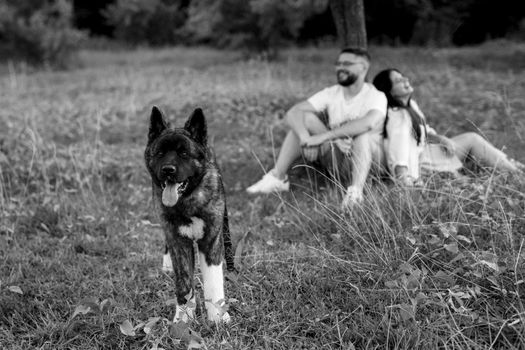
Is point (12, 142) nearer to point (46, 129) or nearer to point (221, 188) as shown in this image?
point (46, 129)

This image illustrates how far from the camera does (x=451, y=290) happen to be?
2508mm

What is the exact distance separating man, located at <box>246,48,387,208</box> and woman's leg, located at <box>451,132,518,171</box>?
78 cm

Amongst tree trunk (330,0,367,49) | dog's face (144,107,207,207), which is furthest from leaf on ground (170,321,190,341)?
tree trunk (330,0,367,49)

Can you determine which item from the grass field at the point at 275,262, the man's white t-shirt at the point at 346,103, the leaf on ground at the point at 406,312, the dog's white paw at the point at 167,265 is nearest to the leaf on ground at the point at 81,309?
the grass field at the point at 275,262

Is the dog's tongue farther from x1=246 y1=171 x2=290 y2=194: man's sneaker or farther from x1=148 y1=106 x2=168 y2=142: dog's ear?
x1=246 y1=171 x2=290 y2=194: man's sneaker

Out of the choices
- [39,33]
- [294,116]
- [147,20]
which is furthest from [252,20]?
[294,116]

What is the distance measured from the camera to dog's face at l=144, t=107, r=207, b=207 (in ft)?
7.64

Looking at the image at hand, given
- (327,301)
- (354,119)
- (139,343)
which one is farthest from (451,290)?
(354,119)

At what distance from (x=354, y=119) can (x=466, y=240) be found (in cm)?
194

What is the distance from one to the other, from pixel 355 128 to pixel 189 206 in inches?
89.1

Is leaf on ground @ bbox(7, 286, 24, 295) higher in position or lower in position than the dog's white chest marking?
lower

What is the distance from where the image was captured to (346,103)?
4.62 m

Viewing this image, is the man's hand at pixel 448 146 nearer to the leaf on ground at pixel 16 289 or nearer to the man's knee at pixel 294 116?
the man's knee at pixel 294 116

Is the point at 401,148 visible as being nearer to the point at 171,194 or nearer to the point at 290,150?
the point at 290,150
